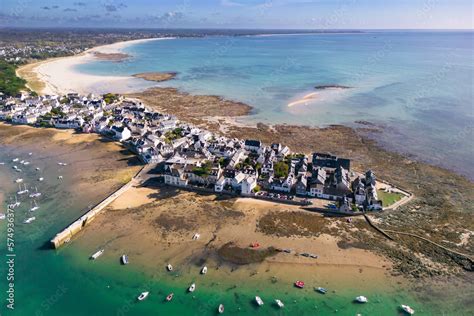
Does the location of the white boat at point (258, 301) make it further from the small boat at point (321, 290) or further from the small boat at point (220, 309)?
the small boat at point (321, 290)

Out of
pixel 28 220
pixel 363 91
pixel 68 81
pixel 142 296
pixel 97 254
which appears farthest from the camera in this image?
pixel 68 81

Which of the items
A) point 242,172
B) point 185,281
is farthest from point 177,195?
point 185,281

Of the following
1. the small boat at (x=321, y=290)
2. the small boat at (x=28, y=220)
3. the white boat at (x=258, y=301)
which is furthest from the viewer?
the small boat at (x=28, y=220)

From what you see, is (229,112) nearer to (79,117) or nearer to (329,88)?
(79,117)

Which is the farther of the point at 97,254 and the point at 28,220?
the point at 28,220

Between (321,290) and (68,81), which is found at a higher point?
(68,81)

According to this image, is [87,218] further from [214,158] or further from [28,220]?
[214,158]

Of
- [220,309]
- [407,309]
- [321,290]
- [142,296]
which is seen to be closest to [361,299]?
[321,290]

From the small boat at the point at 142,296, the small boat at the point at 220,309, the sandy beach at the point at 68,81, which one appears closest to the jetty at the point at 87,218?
the small boat at the point at 142,296
